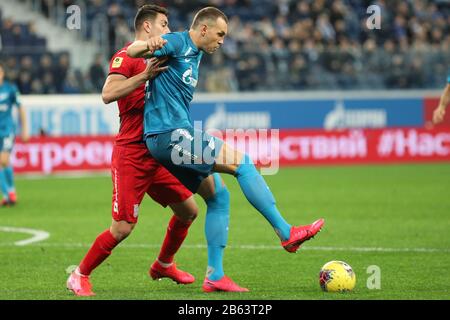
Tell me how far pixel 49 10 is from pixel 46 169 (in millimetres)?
6860

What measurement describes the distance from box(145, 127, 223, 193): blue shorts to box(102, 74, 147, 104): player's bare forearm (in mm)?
419

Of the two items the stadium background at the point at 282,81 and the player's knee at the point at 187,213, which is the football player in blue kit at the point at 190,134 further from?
the stadium background at the point at 282,81

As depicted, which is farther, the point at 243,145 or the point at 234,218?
the point at 243,145

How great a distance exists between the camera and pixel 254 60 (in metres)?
27.4

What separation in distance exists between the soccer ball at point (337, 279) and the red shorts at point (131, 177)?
1603mm

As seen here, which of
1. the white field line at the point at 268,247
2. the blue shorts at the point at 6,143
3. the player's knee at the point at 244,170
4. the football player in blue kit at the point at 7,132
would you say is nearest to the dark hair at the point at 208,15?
the player's knee at the point at 244,170

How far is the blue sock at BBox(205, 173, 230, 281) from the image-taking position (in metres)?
8.16

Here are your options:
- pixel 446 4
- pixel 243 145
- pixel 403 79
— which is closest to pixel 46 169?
pixel 243 145

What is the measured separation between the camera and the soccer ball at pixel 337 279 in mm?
7984

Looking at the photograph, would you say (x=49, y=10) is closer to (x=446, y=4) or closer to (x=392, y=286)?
(x=446, y=4)

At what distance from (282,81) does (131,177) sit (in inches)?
776

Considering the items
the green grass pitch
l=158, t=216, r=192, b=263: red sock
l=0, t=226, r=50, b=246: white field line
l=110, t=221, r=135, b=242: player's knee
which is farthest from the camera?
l=0, t=226, r=50, b=246: white field line

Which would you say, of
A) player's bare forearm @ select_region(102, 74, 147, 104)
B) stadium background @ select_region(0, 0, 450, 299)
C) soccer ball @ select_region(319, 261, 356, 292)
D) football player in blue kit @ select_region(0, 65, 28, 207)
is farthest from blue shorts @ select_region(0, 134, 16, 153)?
soccer ball @ select_region(319, 261, 356, 292)

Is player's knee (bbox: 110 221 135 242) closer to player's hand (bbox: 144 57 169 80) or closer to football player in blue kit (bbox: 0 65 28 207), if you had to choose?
player's hand (bbox: 144 57 169 80)
